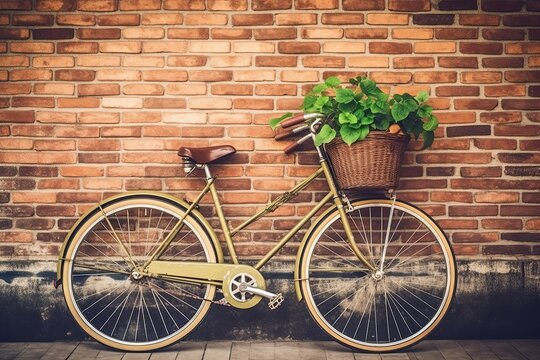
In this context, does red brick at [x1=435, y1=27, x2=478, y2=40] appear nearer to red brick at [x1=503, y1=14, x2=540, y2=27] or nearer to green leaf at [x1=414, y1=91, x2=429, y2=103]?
red brick at [x1=503, y1=14, x2=540, y2=27]

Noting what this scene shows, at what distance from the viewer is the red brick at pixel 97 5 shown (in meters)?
4.36

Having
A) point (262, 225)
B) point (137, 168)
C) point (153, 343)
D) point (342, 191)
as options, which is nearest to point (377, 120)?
point (342, 191)

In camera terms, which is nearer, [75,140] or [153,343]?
[153,343]

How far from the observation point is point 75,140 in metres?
4.41

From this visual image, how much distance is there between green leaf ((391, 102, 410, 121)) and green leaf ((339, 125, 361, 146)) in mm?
227

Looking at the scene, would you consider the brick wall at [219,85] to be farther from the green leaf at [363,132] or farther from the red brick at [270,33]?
the green leaf at [363,132]

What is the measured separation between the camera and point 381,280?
4.38m

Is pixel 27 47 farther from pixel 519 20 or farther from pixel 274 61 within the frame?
pixel 519 20

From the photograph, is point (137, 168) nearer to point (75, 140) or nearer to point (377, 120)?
point (75, 140)

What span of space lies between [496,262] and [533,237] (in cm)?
32

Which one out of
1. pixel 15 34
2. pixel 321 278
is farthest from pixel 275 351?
pixel 15 34

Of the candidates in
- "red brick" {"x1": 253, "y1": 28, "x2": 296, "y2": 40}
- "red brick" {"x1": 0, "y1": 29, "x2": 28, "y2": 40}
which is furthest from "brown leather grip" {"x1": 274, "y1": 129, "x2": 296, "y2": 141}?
"red brick" {"x1": 0, "y1": 29, "x2": 28, "y2": 40}

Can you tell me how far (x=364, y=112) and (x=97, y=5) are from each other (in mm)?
1926

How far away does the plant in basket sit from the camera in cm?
386
